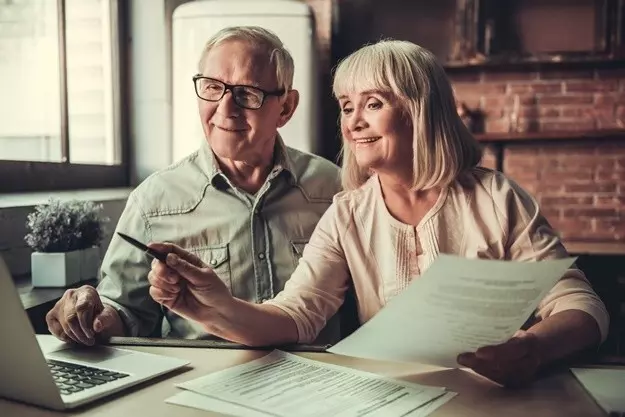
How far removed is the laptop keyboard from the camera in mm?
768

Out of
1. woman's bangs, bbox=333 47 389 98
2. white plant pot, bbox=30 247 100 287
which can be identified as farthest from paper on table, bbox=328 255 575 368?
white plant pot, bbox=30 247 100 287

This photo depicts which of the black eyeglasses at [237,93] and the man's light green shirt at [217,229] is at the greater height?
the black eyeglasses at [237,93]

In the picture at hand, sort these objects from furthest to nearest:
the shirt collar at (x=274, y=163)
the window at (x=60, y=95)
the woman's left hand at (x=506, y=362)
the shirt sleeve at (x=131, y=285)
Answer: the window at (x=60, y=95) → the shirt collar at (x=274, y=163) → the shirt sleeve at (x=131, y=285) → the woman's left hand at (x=506, y=362)

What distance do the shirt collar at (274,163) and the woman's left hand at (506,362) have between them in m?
0.74

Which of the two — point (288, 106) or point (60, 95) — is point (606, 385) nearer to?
point (288, 106)

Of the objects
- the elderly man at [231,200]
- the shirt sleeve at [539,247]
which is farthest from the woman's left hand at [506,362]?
the elderly man at [231,200]

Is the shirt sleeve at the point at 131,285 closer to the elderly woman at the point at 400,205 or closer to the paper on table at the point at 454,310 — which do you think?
the elderly woman at the point at 400,205

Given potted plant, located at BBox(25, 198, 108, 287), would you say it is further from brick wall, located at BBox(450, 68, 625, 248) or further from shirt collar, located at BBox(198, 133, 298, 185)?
brick wall, located at BBox(450, 68, 625, 248)

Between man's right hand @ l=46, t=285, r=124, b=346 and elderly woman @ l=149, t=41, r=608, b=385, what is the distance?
10.3 inches

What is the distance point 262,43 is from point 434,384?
0.86 meters

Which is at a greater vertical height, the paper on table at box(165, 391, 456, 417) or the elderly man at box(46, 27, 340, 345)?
the elderly man at box(46, 27, 340, 345)

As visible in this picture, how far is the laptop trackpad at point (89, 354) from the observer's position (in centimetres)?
90

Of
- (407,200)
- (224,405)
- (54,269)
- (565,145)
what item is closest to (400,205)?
(407,200)

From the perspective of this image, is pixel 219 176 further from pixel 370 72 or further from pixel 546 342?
pixel 546 342
